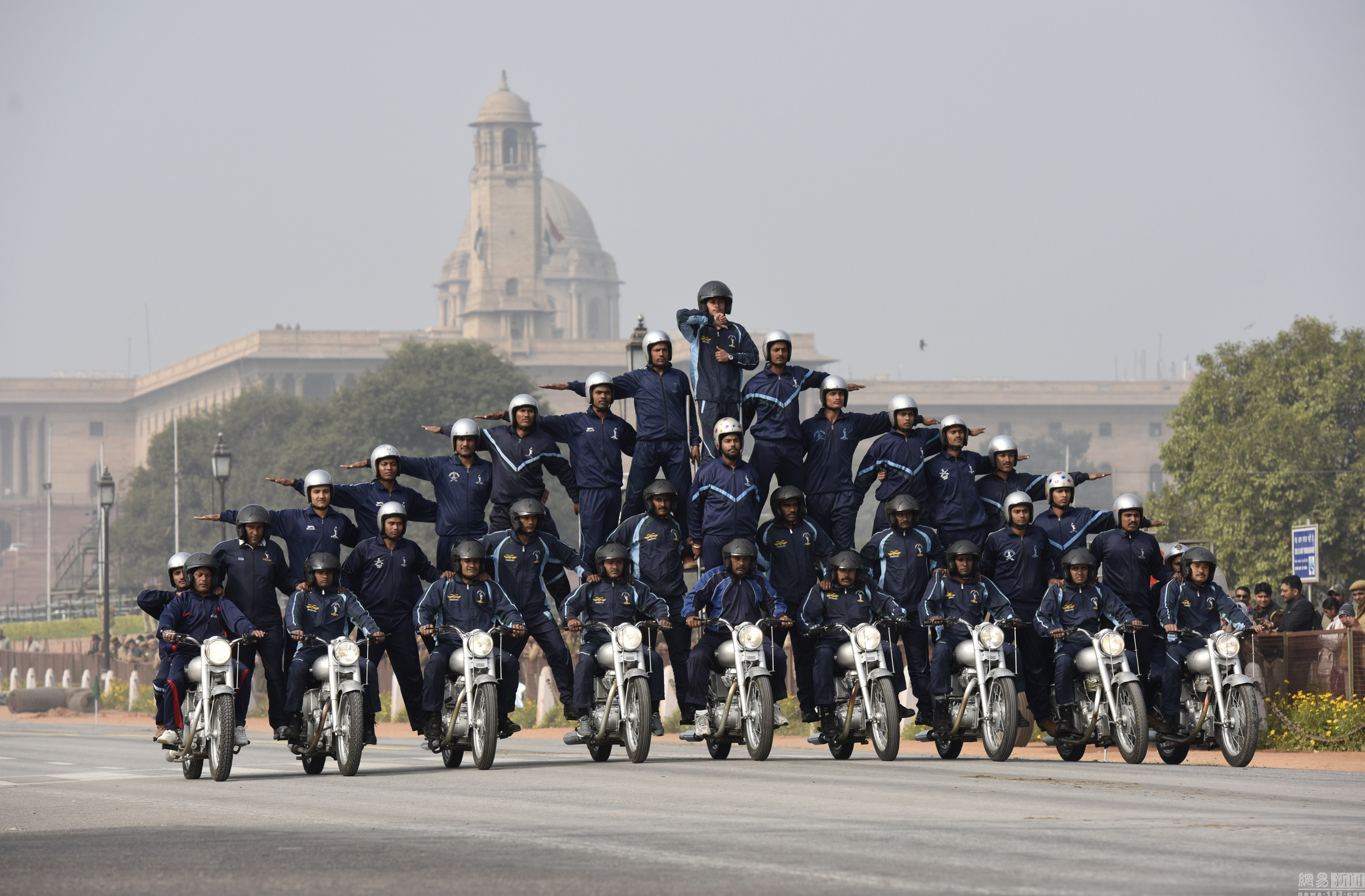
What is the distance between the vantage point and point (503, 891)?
31.3 feet

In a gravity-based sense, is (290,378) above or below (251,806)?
above

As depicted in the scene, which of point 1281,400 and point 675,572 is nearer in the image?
point 675,572

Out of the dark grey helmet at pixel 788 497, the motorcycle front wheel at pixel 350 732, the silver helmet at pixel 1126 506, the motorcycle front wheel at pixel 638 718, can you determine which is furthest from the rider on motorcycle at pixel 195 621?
the silver helmet at pixel 1126 506

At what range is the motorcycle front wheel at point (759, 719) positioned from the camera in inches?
656

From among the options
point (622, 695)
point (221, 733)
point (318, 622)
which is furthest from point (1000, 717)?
point (221, 733)

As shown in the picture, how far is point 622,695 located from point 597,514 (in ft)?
7.99

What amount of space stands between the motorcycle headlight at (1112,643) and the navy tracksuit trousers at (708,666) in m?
2.55

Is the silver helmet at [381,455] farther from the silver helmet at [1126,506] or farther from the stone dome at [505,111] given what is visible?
the stone dome at [505,111]

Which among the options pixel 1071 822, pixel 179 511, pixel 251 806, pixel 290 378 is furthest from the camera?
pixel 290 378

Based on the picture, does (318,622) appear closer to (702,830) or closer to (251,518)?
(251,518)

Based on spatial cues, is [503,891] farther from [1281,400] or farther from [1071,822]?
[1281,400]

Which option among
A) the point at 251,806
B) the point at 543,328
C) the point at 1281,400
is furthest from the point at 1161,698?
the point at 543,328

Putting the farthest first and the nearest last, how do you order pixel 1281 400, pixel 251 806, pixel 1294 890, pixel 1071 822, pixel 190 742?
pixel 1281 400 < pixel 190 742 < pixel 251 806 < pixel 1071 822 < pixel 1294 890

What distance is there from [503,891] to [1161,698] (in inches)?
356
